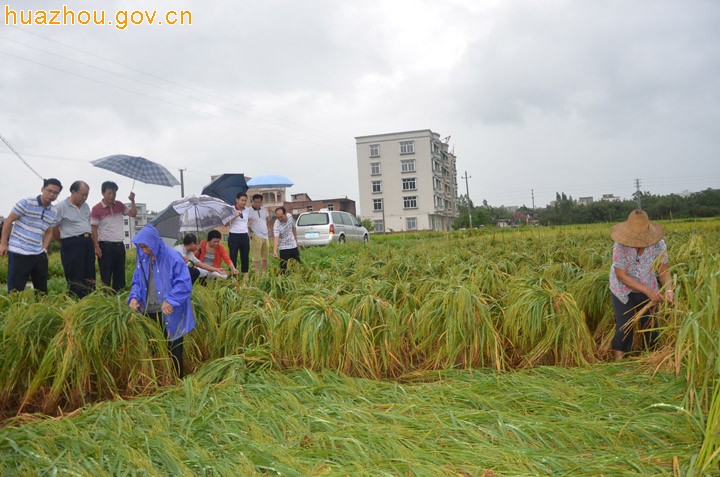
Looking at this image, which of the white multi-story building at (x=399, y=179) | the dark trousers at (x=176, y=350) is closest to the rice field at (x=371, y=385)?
the dark trousers at (x=176, y=350)

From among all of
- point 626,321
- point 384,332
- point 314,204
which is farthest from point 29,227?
point 314,204

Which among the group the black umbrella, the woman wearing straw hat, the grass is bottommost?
the grass

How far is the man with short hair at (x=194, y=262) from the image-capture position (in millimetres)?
5805

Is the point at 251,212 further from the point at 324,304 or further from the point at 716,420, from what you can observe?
the point at 716,420

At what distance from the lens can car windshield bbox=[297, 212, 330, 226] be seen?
15641mm

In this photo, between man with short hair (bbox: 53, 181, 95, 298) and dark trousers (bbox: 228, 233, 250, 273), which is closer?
man with short hair (bbox: 53, 181, 95, 298)

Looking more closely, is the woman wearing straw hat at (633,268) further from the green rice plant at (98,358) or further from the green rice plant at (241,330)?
the green rice plant at (98,358)

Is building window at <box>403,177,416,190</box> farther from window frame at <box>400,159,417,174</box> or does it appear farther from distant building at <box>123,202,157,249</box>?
distant building at <box>123,202,157,249</box>

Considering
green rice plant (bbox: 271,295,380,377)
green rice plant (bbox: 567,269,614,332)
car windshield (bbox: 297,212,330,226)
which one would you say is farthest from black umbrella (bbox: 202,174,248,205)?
green rice plant (bbox: 567,269,614,332)

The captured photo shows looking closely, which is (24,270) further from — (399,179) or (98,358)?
(399,179)

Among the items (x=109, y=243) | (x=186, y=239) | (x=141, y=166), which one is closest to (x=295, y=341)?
(x=186, y=239)

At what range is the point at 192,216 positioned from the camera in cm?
737

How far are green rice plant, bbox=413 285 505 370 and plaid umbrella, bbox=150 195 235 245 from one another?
4055 millimetres

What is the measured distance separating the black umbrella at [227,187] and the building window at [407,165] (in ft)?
152
